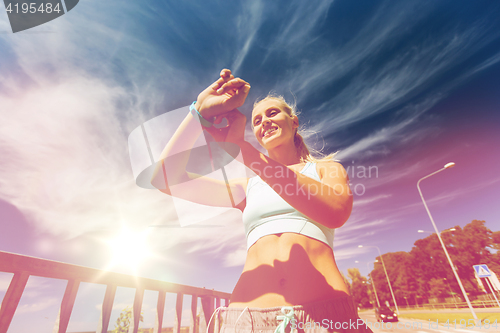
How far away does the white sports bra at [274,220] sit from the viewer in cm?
123

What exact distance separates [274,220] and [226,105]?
75 cm

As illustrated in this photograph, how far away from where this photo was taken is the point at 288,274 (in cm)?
109

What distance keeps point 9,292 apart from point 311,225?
2.08 metres

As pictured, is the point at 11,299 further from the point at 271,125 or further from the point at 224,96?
the point at 271,125

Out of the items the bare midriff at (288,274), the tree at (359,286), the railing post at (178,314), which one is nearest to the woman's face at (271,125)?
the bare midriff at (288,274)

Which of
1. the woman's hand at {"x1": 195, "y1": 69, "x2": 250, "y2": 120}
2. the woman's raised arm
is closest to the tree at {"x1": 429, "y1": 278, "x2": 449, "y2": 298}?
the woman's raised arm

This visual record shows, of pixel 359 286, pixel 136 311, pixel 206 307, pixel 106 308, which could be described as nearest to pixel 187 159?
pixel 106 308

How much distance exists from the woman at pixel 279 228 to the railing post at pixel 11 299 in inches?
44.7

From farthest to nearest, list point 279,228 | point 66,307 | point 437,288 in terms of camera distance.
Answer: point 437,288 < point 66,307 < point 279,228

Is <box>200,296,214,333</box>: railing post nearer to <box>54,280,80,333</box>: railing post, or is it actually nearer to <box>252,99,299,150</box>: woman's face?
<box>54,280,80,333</box>: railing post

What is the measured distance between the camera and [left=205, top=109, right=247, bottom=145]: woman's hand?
115cm

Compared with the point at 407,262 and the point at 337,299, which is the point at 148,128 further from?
the point at 407,262

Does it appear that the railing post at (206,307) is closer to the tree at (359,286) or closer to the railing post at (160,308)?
the railing post at (160,308)

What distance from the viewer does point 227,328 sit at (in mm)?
1070
